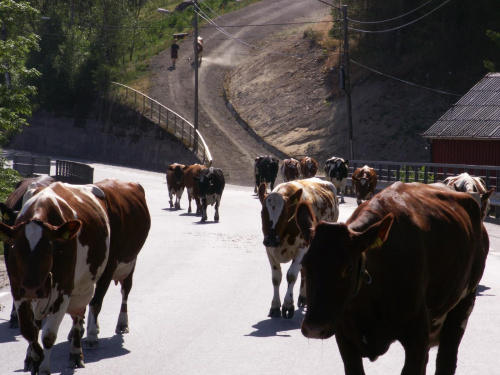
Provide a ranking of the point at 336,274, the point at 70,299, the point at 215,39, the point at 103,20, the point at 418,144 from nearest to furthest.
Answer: the point at 336,274, the point at 70,299, the point at 418,144, the point at 103,20, the point at 215,39

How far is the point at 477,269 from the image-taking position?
24.5ft

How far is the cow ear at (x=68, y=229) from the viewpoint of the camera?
7586 millimetres

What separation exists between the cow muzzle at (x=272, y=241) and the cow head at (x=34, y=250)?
4209 millimetres

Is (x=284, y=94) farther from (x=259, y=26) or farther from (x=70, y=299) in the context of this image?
(x=70, y=299)

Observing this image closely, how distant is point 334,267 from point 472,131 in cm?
3544

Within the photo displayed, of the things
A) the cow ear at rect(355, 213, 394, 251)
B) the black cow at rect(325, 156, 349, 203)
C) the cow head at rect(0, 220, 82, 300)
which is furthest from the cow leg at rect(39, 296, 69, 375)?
the black cow at rect(325, 156, 349, 203)

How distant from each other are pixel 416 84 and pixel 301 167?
70.2 ft

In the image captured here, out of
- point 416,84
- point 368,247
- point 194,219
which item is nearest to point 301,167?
point 194,219

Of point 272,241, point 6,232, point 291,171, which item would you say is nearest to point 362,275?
point 6,232

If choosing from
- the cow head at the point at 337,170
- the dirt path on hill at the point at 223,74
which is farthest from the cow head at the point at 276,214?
the dirt path on hill at the point at 223,74

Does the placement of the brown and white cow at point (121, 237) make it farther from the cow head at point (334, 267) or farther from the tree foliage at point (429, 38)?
the tree foliage at point (429, 38)

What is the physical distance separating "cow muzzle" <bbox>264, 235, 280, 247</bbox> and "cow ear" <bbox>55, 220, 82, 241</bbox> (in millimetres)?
4252

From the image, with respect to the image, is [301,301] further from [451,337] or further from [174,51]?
[174,51]

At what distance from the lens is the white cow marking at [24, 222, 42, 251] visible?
751 centimetres
